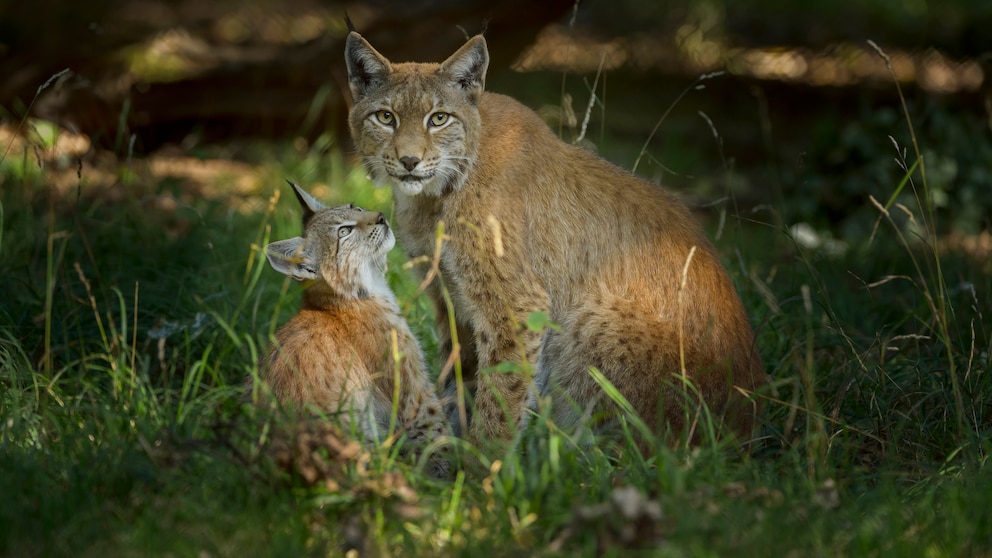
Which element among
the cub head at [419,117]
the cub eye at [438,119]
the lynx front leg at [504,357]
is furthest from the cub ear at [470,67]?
the lynx front leg at [504,357]

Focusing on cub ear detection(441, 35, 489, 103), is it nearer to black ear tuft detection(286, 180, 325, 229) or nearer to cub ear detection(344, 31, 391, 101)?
cub ear detection(344, 31, 391, 101)

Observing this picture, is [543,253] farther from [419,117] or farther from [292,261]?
[292,261]

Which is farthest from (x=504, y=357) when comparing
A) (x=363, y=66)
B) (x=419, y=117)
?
(x=363, y=66)

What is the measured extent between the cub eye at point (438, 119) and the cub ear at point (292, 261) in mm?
757

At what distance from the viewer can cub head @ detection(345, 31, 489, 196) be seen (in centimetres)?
446

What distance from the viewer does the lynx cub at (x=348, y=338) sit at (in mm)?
4059

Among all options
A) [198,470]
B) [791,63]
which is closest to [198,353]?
[198,470]

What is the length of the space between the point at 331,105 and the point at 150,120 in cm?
142

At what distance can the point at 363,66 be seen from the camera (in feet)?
15.4

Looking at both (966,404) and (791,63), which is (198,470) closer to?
(966,404)

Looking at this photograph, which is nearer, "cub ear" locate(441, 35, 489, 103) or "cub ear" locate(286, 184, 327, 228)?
"cub ear" locate(441, 35, 489, 103)

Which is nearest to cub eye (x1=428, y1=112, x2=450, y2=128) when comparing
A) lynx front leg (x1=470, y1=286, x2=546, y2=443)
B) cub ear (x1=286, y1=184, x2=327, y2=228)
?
cub ear (x1=286, y1=184, x2=327, y2=228)

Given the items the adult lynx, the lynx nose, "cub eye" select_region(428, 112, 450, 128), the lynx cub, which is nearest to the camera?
the lynx cub

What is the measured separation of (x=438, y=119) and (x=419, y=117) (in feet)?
0.27
